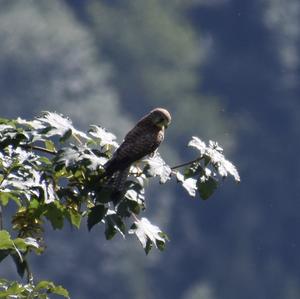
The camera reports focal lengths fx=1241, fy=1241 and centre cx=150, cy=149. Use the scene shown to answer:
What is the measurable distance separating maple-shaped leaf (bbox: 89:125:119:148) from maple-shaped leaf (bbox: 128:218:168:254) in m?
0.25

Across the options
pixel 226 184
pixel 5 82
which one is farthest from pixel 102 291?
pixel 5 82

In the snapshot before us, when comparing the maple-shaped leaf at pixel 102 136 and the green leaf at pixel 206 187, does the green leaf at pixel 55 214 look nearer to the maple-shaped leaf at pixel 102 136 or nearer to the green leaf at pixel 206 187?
the maple-shaped leaf at pixel 102 136

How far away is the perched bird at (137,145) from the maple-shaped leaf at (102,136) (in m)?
0.03

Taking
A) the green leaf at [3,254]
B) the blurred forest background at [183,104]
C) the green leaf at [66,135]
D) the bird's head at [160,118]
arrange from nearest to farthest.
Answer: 1. the green leaf at [3,254]
2. the green leaf at [66,135]
3. the bird's head at [160,118]
4. the blurred forest background at [183,104]

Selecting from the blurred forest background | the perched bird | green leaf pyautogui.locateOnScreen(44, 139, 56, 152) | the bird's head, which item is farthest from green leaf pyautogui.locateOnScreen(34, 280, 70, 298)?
the blurred forest background

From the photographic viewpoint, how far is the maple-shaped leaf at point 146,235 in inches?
139

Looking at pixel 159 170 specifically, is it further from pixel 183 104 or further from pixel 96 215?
pixel 183 104

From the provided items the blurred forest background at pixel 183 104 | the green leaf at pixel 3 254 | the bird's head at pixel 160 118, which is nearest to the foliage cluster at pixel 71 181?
the green leaf at pixel 3 254

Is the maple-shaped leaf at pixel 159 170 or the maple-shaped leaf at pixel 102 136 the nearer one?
the maple-shaped leaf at pixel 159 170

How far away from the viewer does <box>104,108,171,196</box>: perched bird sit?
11.5ft

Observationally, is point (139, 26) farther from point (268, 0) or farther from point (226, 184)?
point (226, 184)

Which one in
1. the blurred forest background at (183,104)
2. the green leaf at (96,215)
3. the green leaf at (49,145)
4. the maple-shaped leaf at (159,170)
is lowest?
the green leaf at (96,215)

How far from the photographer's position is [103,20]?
893 cm

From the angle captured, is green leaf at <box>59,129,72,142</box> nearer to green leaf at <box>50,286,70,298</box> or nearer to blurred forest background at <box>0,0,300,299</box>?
green leaf at <box>50,286,70,298</box>
